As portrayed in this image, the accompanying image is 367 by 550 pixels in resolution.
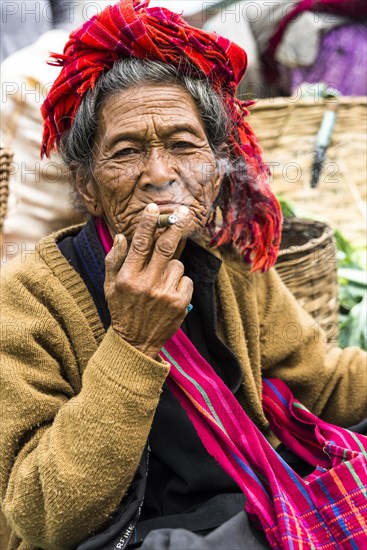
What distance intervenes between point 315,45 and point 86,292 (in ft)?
13.2

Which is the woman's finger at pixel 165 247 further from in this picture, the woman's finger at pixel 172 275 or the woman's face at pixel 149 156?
the woman's face at pixel 149 156

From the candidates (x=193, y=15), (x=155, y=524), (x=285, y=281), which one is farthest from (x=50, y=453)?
(x=193, y=15)

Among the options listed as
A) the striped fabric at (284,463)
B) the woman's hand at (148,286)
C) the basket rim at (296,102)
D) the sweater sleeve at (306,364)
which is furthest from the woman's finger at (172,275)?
the basket rim at (296,102)

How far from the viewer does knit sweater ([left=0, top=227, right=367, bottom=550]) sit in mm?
1558

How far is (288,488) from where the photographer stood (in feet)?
5.86

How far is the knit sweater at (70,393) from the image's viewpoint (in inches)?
61.3

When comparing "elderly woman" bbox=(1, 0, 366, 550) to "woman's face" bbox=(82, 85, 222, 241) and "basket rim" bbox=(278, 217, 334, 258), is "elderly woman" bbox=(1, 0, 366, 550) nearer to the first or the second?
"woman's face" bbox=(82, 85, 222, 241)

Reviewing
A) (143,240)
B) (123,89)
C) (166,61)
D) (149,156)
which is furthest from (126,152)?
(143,240)

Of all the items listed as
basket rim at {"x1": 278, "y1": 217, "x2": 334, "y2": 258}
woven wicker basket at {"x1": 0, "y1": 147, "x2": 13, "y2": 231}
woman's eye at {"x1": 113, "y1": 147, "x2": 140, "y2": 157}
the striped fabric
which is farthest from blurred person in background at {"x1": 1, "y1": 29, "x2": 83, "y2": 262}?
the striped fabric

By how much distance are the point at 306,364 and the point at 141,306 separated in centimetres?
90

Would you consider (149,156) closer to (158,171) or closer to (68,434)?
(158,171)

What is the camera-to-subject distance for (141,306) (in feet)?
5.29

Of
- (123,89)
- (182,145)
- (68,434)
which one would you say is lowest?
(68,434)

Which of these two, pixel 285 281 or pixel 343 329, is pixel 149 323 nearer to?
pixel 285 281
